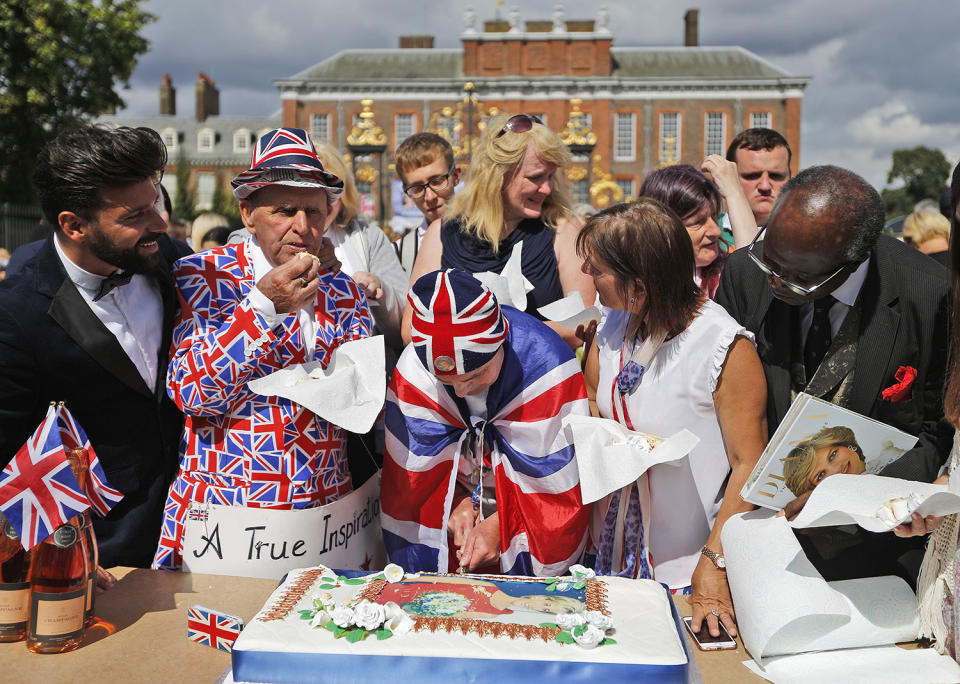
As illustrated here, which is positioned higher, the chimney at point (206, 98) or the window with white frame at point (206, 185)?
the chimney at point (206, 98)

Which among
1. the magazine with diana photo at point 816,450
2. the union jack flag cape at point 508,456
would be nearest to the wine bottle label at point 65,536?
the union jack flag cape at point 508,456

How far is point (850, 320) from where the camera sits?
202 centimetres

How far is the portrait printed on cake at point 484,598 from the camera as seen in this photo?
1.63m

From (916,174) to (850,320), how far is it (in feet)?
163

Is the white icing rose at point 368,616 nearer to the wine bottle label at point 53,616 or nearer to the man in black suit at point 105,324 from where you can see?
the wine bottle label at point 53,616

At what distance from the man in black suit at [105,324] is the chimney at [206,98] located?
53594mm

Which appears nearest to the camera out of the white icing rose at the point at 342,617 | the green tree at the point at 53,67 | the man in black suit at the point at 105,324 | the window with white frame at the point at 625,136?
the white icing rose at the point at 342,617

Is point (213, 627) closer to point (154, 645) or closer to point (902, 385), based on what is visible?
point (154, 645)

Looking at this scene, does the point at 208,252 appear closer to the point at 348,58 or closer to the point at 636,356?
the point at 636,356

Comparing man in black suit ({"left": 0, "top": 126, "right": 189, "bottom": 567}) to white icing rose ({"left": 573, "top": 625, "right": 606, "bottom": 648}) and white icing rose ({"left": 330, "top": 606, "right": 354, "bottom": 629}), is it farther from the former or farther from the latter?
white icing rose ({"left": 573, "top": 625, "right": 606, "bottom": 648})

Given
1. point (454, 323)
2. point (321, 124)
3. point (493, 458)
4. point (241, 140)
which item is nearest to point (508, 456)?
point (493, 458)

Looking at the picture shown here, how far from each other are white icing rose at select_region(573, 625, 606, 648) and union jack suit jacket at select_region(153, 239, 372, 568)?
96cm

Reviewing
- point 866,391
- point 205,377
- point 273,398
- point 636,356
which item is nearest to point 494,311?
point 636,356

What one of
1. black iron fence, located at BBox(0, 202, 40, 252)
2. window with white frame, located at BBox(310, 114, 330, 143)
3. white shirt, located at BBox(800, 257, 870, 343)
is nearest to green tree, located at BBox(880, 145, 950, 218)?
window with white frame, located at BBox(310, 114, 330, 143)
